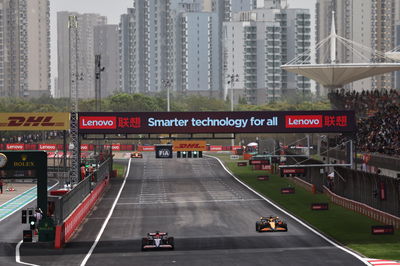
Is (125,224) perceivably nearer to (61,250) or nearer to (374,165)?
(61,250)

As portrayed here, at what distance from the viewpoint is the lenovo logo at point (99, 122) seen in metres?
61.0

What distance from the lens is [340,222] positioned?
153 ft

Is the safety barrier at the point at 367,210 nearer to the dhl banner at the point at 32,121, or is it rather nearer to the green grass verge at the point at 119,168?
the dhl banner at the point at 32,121

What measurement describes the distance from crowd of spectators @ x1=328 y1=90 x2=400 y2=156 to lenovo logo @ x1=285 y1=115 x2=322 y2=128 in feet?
29.8

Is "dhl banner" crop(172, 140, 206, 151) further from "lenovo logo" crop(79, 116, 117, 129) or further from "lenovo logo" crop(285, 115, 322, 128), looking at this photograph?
"lenovo logo" crop(285, 115, 322, 128)

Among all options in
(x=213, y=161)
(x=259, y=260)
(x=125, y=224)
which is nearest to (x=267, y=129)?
(x=125, y=224)

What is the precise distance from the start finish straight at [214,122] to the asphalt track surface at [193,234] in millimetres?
5612

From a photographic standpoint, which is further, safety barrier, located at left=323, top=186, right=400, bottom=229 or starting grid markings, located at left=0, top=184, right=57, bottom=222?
starting grid markings, located at left=0, top=184, right=57, bottom=222

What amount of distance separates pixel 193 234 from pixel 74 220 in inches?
273

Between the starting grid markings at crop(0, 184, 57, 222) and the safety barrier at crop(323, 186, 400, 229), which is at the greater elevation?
the safety barrier at crop(323, 186, 400, 229)

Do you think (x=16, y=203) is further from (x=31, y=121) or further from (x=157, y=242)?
(x=157, y=242)

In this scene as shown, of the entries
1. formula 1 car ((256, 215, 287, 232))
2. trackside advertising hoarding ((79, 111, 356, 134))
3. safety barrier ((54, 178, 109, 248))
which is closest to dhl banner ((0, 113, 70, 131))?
trackside advertising hoarding ((79, 111, 356, 134))

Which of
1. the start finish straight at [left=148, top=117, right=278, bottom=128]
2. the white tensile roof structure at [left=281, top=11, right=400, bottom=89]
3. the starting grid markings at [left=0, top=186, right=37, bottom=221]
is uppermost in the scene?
the white tensile roof structure at [left=281, top=11, right=400, bottom=89]

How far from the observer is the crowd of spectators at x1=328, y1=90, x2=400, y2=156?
235 ft
